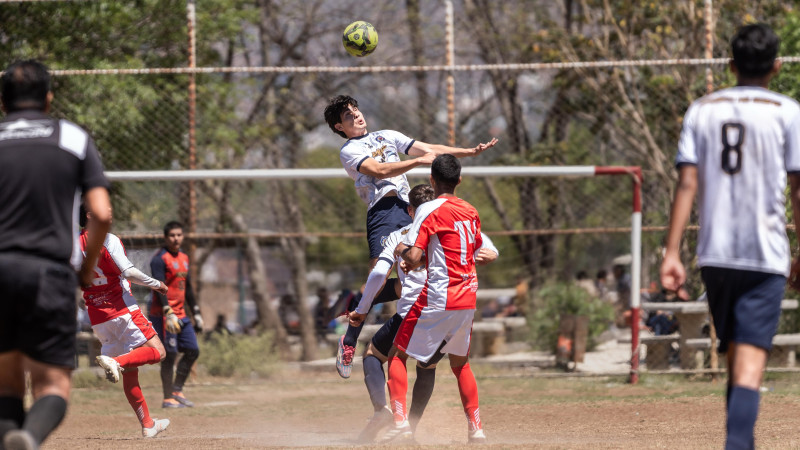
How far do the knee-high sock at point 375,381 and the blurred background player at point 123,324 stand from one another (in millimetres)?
1873

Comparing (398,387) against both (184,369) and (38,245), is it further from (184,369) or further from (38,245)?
(184,369)

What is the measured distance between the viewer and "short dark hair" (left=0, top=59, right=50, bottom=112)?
4.21 m

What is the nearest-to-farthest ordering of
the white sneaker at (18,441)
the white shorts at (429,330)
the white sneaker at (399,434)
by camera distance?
the white sneaker at (18,441) → the white shorts at (429,330) → the white sneaker at (399,434)

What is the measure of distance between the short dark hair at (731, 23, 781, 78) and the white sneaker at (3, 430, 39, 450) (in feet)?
10.7

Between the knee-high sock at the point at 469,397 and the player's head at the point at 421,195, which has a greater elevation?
the player's head at the point at 421,195

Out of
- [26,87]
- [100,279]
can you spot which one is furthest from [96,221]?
[100,279]

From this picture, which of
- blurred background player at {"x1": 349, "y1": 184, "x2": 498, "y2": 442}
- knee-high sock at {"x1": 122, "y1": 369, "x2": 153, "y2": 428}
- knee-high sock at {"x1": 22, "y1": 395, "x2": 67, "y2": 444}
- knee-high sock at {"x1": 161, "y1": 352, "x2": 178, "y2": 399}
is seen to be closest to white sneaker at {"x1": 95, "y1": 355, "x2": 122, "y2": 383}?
knee-high sock at {"x1": 122, "y1": 369, "x2": 153, "y2": 428}

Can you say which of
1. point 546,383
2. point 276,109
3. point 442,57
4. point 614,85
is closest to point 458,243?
point 546,383

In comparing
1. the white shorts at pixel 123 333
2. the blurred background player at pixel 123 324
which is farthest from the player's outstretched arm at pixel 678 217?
the white shorts at pixel 123 333

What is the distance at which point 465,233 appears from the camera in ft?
20.8

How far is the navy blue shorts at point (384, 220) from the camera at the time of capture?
283 inches

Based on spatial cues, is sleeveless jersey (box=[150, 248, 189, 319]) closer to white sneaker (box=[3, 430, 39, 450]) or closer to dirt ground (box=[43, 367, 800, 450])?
dirt ground (box=[43, 367, 800, 450])

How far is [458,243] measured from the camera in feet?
20.8

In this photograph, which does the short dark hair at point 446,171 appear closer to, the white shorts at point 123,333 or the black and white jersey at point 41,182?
the black and white jersey at point 41,182
